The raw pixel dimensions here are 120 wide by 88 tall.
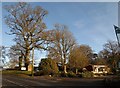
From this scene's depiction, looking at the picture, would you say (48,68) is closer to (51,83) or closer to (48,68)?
(48,68)

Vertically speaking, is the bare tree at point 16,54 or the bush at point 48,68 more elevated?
the bare tree at point 16,54

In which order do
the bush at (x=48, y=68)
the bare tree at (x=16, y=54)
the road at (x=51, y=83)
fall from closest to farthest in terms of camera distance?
the road at (x=51, y=83) → the bush at (x=48, y=68) → the bare tree at (x=16, y=54)

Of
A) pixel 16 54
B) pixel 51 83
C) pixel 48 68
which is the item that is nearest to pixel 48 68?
pixel 48 68

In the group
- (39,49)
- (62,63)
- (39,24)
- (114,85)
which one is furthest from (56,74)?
(114,85)

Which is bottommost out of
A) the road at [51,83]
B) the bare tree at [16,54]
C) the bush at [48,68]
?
the road at [51,83]

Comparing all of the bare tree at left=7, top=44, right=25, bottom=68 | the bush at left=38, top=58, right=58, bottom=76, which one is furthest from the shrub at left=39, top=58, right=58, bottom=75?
the bare tree at left=7, top=44, right=25, bottom=68

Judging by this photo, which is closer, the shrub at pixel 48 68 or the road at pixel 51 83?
the road at pixel 51 83

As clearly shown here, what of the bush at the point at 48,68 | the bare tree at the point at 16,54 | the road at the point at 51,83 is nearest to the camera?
the road at the point at 51,83

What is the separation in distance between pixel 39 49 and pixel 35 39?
7.26ft

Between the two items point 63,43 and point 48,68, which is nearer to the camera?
point 48,68

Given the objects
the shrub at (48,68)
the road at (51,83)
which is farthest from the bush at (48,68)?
the road at (51,83)

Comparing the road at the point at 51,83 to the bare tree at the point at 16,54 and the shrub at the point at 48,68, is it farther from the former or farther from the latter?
the bare tree at the point at 16,54

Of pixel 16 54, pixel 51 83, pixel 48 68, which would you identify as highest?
pixel 16 54

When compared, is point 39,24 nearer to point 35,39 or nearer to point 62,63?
point 35,39
